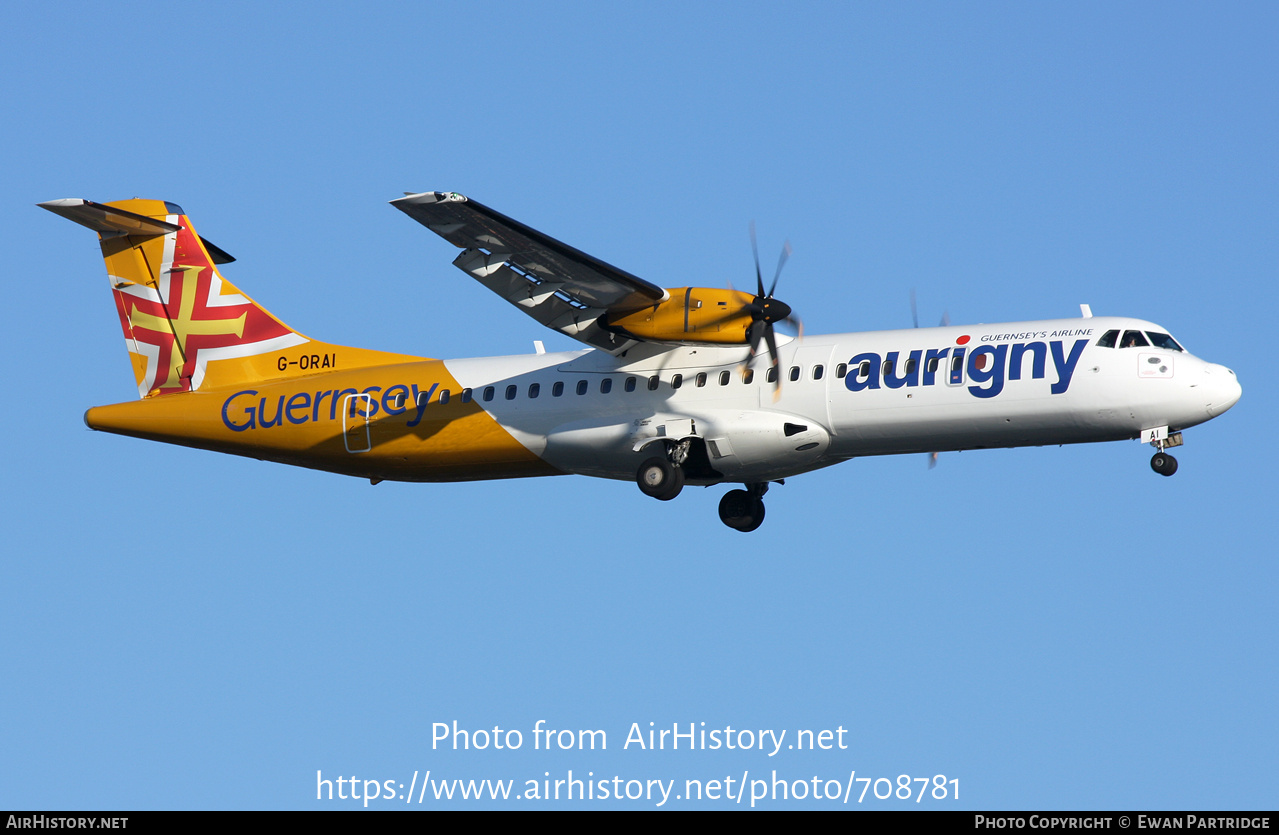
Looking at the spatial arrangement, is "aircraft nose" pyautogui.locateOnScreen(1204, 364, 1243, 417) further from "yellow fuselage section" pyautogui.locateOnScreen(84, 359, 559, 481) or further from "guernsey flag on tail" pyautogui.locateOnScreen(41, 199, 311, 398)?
"guernsey flag on tail" pyautogui.locateOnScreen(41, 199, 311, 398)

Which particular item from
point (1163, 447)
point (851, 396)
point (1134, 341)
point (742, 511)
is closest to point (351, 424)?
point (742, 511)

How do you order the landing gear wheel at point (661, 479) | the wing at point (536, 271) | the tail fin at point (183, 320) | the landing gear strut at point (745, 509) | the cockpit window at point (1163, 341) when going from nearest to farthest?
the wing at point (536, 271), the cockpit window at point (1163, 341), the landing gear wheel at point (661, 479), the landing gear strut at point (745, 509), the tail fin at point (183, 320)

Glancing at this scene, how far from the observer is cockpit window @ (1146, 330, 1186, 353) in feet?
67.1

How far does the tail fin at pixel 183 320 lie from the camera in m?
25.1

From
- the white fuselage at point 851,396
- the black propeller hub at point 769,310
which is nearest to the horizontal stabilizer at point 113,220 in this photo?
the white fuselage at point 851,396

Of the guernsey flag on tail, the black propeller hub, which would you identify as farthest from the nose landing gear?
the guernsey flag on tail

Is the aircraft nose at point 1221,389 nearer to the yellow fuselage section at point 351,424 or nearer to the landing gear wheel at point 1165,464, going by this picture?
the landing gear wheel at point 1165,464

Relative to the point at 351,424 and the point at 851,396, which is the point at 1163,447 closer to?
the point at 851,396

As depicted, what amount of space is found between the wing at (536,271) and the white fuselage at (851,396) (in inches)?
41.3

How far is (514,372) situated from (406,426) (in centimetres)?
188

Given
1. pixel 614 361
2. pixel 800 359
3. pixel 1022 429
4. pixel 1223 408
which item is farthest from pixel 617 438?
pixel 1223 408

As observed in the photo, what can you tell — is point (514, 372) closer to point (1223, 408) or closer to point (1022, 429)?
point (1022, 429)

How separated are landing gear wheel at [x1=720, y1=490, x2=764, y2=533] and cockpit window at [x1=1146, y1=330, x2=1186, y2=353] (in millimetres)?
6889

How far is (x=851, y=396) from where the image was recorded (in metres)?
21.3
